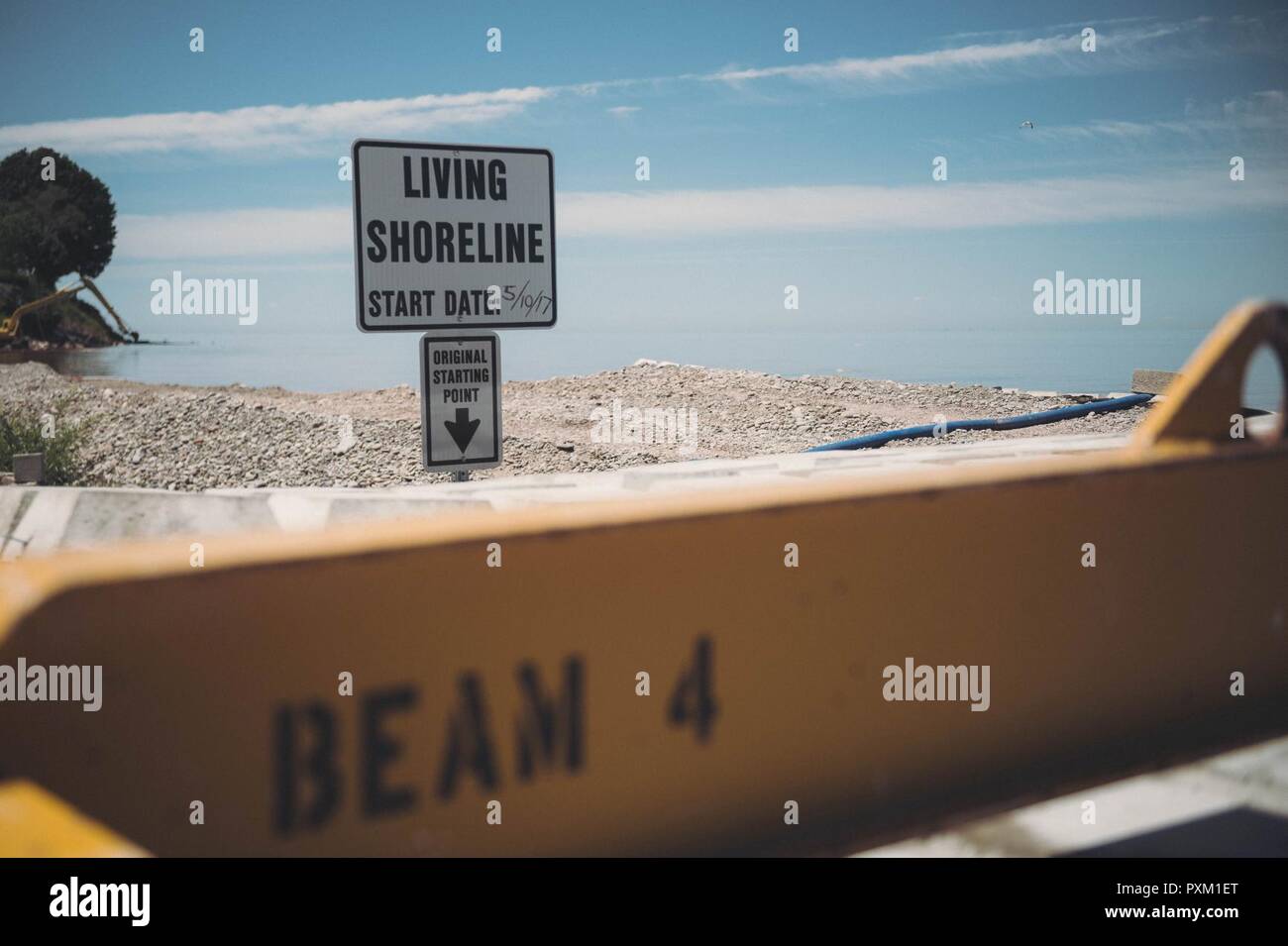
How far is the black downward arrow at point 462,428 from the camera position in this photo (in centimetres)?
734

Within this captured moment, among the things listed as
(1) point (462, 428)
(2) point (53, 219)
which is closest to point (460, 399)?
(1) point (462, 428)

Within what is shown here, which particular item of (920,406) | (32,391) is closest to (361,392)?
(32,391)

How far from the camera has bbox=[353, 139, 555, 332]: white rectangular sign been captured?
6926 millimetres

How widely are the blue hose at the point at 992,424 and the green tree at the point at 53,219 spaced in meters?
46.4

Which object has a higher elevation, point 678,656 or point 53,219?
point 53,219

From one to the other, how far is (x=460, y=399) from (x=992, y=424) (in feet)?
27.9

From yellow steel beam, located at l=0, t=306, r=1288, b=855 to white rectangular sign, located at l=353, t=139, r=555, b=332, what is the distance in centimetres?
477

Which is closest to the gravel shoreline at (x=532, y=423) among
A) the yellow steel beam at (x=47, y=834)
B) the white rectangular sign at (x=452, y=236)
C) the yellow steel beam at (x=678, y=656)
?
the white rectangular sign at (x=452, y=236)

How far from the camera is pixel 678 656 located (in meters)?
2.58

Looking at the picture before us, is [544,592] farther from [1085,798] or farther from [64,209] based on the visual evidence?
[64,209]

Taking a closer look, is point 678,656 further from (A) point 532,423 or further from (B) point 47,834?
(A) point 532,423

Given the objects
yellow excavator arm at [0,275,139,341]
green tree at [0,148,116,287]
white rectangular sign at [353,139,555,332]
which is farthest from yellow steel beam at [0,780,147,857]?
green tree at [0,148,116,287]

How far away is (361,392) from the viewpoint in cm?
2242
